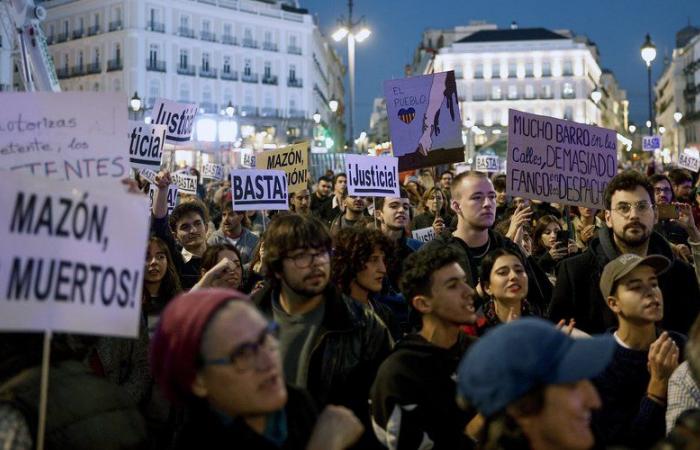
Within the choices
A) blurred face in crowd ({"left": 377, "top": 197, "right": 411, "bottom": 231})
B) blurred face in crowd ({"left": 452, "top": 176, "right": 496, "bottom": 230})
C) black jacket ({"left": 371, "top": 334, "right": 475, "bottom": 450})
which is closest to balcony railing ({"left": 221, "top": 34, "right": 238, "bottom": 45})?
blurred face in crowd ({"left": 377, "top": 197, "right": 411, "bottom": 231})

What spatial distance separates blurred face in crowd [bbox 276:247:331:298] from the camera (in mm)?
3975

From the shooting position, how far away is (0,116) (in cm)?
427

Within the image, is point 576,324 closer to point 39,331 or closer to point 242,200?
point 39,331

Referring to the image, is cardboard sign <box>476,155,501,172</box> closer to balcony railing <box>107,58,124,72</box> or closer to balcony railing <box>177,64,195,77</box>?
balcony railing <box>107,58,124,72</box>

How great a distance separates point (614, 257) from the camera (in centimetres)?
501

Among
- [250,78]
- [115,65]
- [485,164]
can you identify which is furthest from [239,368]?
[250,78]

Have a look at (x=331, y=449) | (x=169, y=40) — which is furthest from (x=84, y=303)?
(x=169, y=40)

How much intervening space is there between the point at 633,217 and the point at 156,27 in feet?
237

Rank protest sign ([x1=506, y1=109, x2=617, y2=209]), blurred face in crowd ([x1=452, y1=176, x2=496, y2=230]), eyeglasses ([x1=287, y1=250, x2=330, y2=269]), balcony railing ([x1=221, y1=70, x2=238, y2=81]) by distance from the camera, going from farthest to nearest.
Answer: balcony railing ([x1=221, y1=70, x2=238, y2=81]) → protest sign ([x1=506, y1=109, x2=617, y2=209]) → blurred face in crowd ([x1=452, y1=176, x2=496, y2=230]) → eyeglasses ([x1=287, y1=250, x2=330, y2=269])

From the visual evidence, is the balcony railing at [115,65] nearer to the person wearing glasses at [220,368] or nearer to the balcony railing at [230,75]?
the balcony railing at [230,75]

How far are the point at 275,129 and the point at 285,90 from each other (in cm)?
395

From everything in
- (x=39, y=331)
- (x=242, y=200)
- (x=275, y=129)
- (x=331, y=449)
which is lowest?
(x=331, y=449)

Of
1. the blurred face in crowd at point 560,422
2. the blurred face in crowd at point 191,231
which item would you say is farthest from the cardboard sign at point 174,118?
the blurred face in crowd at point 560,422

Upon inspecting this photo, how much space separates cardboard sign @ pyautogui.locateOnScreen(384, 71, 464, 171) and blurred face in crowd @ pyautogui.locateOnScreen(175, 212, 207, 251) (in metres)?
2.29
